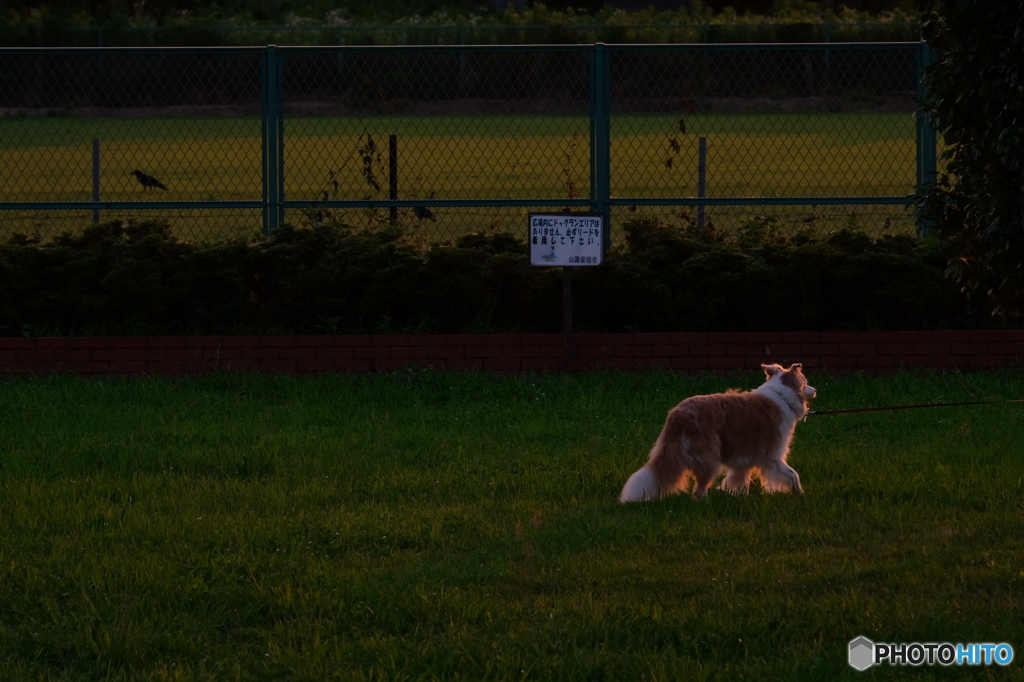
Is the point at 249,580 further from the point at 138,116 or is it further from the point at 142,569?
the point at 138,116

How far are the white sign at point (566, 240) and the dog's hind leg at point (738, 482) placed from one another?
321 centimetres

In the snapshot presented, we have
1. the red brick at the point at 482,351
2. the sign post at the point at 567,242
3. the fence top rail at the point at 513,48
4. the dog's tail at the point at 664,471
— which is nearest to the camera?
the dog's tail at the point at 664,471

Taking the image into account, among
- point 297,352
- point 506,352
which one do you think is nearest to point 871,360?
point 506,352

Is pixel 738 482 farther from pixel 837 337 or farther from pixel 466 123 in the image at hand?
pixel 466 123

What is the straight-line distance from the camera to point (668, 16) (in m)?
36.1

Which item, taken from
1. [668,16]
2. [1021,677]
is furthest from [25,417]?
[668,16]

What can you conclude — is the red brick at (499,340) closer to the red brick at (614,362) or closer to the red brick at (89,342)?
the red brick at (614,362)

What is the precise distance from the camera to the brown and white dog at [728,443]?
7.18 metres

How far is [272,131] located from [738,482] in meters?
5.83

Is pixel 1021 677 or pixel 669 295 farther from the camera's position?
pixel 669 295

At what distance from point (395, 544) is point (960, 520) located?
2.88 meters

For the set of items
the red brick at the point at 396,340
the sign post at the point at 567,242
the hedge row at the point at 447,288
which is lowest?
the red brick at the point at 396,340

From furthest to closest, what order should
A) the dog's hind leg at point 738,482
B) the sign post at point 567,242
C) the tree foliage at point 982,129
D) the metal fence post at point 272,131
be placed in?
the metal fence post at point 272,131 < the sign post at point 567,242 < the dog's hind leg at point 738,482 < the tree foliage at point 982,129

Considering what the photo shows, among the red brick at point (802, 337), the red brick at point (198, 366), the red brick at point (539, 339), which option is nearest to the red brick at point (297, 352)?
the red brick at point (198, 366)
